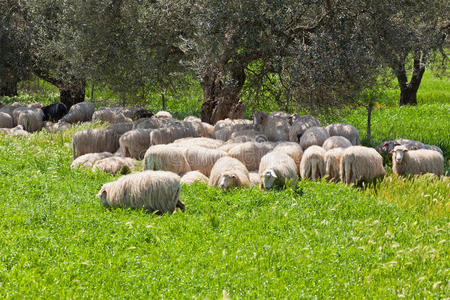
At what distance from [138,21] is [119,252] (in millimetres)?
8882

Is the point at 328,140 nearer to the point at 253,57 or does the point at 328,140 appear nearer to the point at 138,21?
the point at 253,57

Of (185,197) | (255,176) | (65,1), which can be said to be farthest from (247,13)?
(65,1)

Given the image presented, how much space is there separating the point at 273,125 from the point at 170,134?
9.16 feet

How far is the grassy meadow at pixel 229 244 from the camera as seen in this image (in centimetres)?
491

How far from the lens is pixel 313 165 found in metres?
9.92

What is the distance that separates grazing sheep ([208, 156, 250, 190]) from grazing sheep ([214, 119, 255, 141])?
3595 mm

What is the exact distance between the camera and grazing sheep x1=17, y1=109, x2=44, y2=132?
18.6 meters

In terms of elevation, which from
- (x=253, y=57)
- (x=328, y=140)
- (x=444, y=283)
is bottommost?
(x=444, y=283)

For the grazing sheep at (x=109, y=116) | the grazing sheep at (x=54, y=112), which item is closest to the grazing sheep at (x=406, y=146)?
the grazing sheep at (x=109, y=116)

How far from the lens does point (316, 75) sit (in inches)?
433

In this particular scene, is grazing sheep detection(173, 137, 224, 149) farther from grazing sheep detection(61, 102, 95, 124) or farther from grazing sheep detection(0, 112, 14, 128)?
grazing sheep detection(0, 112, 14, 128)

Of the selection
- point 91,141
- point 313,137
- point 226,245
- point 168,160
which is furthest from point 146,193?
point 91,141

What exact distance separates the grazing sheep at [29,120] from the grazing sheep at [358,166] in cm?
1327

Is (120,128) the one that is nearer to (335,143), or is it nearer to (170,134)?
(170,134)
